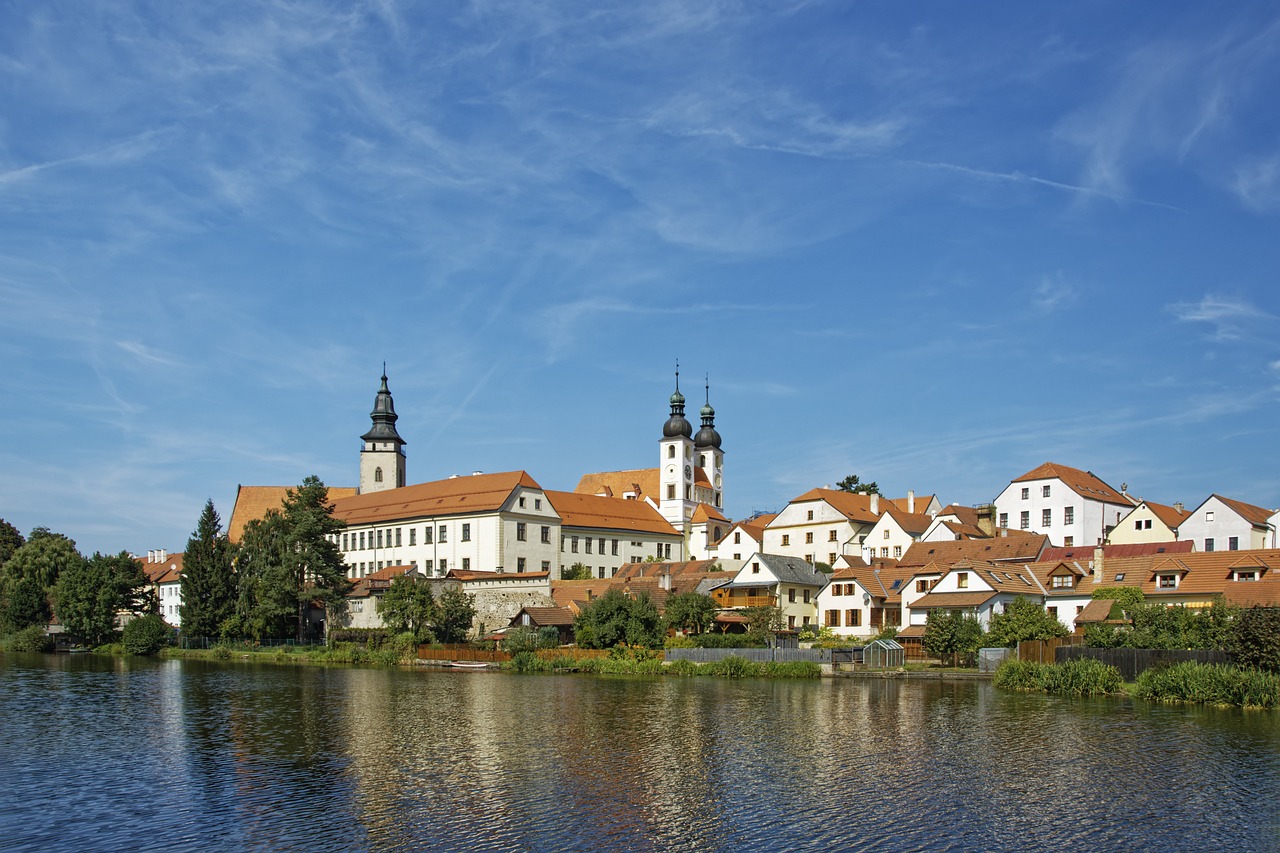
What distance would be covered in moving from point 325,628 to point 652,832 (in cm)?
6791

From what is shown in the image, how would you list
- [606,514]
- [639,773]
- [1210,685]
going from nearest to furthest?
[639,773] < [1210,685] < [606,514]

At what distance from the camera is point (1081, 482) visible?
3509 inches

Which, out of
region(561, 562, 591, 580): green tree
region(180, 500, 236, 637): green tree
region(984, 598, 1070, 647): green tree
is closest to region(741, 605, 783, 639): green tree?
region(984, 598, 1070, 647): green tree

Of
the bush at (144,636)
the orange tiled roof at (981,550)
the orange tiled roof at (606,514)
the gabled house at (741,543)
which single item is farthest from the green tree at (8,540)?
the orange tiled roof at (981,550)

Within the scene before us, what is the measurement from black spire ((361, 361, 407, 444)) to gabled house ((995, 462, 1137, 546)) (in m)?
67.4

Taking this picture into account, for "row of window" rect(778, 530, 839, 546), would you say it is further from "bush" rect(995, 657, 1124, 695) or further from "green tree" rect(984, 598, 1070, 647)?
"bush" rect(995, 657, 1124, 695)

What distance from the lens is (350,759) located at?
29.6 meters

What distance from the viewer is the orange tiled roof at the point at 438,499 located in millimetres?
96562

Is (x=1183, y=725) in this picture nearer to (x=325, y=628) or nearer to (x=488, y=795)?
(x=488, y=795)

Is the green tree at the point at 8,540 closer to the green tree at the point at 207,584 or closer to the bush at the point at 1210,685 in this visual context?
the green tree at the point at 207,584

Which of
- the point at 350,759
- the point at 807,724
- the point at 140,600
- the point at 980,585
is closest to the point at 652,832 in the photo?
the point at 350,759

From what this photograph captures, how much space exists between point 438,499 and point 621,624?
40.4 m

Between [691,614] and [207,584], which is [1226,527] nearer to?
[691,614]

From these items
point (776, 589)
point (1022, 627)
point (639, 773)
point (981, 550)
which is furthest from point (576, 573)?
point (639, 773)
